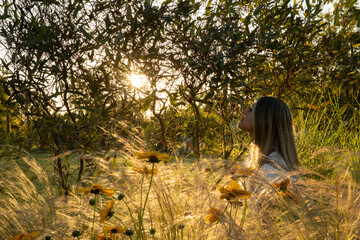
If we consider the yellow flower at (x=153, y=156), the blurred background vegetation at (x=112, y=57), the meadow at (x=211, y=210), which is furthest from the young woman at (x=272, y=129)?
the yellow flower at (x=153, y=156)

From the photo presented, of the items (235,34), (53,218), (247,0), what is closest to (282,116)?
(235,34)

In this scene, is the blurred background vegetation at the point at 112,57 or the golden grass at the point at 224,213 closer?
the golden grass at the point at 224,213

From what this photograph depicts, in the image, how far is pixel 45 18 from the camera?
1.74m

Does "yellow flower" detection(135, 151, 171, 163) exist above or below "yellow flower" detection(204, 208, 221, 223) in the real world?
above

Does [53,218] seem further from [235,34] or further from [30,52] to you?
[235,34]

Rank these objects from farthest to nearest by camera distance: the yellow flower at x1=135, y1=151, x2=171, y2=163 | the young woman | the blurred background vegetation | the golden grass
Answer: the young woman → the blurred background vegetation → the yellow flower at x1=135, y1=151, x2=171, y2=163 → the golden grass

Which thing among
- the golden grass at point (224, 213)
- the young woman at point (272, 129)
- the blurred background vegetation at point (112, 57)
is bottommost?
the golden grass at point (224, 213)

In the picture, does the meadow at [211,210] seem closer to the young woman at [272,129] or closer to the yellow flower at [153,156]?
the yellow flower at [153,156]

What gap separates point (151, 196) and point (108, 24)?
860 millimetres

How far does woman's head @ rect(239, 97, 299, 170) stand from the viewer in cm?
218

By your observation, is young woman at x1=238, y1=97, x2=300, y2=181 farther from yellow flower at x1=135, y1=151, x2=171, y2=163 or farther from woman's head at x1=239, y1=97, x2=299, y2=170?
yellow flower at x1=135, y1=151, x2=171, y2=163

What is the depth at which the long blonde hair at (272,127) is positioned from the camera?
2.17 meters

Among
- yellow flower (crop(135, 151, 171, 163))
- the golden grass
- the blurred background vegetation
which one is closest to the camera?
the golden grass

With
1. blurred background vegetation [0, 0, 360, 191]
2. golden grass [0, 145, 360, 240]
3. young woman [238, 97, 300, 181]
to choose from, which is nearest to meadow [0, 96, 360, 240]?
golden grass [0, 145, 360, 240]
